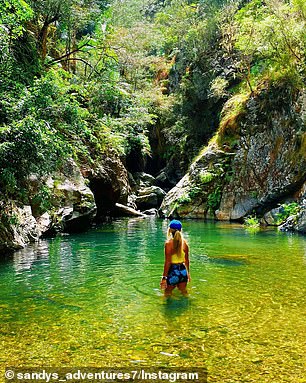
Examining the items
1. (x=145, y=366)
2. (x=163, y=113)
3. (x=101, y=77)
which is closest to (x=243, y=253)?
(x=145, y=366)

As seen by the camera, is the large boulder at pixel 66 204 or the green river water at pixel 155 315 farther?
the large boulder at pixel 66 204

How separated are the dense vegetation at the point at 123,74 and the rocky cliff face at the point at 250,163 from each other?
49.9 inches

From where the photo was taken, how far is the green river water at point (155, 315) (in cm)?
464

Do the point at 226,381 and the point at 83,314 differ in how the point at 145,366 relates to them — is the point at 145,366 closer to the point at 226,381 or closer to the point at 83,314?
the point at 226,381

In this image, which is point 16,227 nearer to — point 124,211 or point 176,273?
point 176,273

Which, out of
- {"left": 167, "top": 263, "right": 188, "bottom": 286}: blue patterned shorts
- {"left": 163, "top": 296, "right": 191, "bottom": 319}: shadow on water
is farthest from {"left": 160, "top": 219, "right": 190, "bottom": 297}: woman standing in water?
{"left": 163, "top": 296, "right": 191, "bottom": 319}: shadow on water

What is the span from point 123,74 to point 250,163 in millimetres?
17791

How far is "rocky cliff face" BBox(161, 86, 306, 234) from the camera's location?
77.3ft

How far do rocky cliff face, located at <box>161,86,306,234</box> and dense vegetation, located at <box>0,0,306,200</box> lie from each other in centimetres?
127

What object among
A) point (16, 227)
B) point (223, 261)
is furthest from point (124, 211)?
point (223, 261)

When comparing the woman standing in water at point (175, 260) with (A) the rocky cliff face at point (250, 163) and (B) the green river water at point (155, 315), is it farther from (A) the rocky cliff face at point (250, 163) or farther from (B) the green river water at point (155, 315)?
(A) the rocky cliff face at point (250, 163)

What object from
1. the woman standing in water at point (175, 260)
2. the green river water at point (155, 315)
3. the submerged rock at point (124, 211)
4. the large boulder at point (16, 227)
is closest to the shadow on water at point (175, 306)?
the green river water at point (155, 315)

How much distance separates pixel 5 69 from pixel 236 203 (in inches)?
705

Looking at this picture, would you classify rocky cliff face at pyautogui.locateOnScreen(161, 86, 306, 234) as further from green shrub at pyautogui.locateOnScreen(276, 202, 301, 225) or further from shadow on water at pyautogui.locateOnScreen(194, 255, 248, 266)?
shadow on water at pyautogui.locateOnScreen(194, 255, 248, 266)
